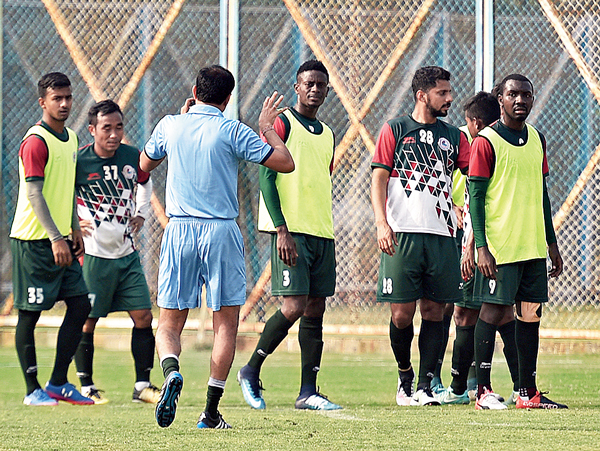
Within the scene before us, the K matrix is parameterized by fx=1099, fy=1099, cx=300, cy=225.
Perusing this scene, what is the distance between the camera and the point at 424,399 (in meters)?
6.28

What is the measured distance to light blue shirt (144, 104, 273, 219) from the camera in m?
5.02

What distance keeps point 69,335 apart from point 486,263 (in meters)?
2.50

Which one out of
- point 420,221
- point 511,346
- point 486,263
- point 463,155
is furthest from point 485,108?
point 511,346

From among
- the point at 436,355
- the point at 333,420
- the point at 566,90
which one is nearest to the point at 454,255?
the point at 436,355

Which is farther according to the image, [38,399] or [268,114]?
[38,399]

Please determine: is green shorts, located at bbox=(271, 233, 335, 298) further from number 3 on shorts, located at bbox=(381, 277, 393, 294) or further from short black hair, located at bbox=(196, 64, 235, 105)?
short black hair, located at bbox=(196, 64, 235, 105)

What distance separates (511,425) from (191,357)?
4.59 m

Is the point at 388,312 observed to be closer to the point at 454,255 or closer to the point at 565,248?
the point at 565,248

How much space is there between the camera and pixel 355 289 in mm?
10125

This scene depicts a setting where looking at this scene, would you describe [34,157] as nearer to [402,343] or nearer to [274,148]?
[274,148]

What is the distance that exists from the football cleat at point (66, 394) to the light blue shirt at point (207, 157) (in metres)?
1.96

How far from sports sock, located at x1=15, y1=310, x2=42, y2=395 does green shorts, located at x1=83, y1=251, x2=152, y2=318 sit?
0.45m

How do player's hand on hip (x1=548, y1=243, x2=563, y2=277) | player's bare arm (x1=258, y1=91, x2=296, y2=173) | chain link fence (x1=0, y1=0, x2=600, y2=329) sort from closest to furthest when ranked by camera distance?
player's bare arm (x1=258, y1=91, x2=296, y2=173)
player's hand on hip (x1=548, y1=243, x2=563, y2=277)
chain link fence (x1=0, y1=0, x2=600, y2=329)

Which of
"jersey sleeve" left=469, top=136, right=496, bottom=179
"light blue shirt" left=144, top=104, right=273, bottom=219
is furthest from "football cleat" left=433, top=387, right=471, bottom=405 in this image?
"light blue shirt" left=144, top=104, right=273, bottom=219
